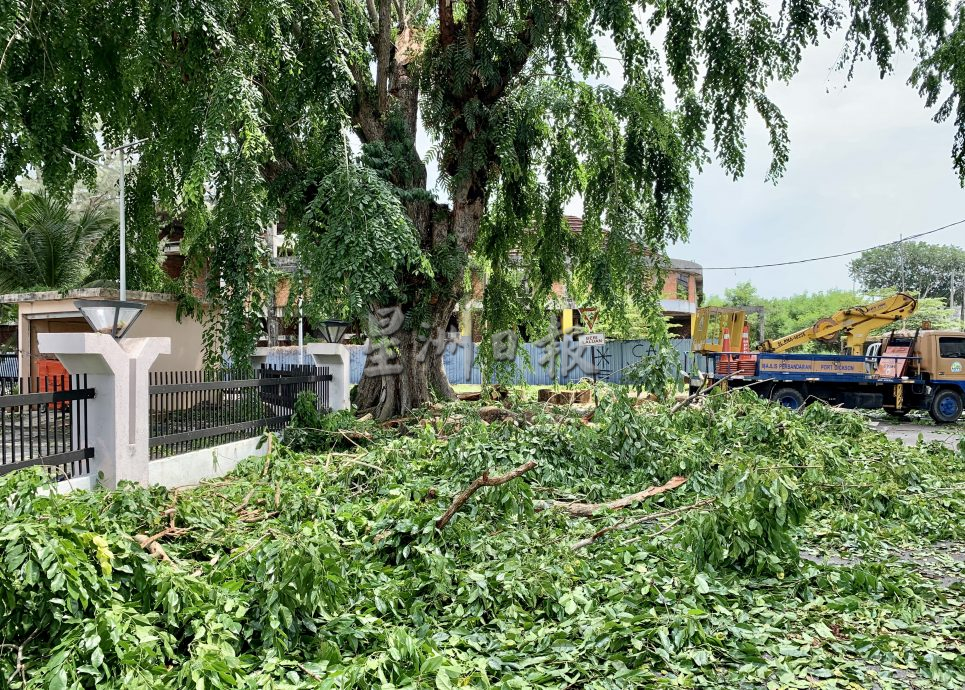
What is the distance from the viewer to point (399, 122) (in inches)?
484

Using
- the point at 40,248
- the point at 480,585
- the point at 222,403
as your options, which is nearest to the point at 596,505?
the point at 480,585

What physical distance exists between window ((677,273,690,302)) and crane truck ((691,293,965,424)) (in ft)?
49.5

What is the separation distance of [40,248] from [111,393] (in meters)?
18.1

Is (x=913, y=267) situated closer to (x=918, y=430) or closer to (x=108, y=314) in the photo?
(x=918, y=430)

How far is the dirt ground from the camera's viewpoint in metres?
13.7

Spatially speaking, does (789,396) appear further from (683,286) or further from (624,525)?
(683,286)

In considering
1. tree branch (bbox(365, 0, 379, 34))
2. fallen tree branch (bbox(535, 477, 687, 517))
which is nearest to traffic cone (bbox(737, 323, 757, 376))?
tree branch (bbox(365, 0, 379, 34))

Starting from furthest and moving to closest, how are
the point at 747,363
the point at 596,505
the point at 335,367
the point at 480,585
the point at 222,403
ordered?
the point at 747,363 < the point at 335,367 < the point at 222,403 < the point at 596,505 < the point at 480,585

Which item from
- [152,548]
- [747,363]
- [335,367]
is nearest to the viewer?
[152,548]

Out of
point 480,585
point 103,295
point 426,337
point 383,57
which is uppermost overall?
point 383,57

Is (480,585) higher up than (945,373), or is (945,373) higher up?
(945,373)

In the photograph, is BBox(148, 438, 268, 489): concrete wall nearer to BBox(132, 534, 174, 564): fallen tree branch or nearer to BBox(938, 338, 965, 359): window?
BBox(132, 534, 174, 564): fallen tree branch

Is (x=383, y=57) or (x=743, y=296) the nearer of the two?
(x=383, y=57)

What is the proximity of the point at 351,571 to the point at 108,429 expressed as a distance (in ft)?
13.3
